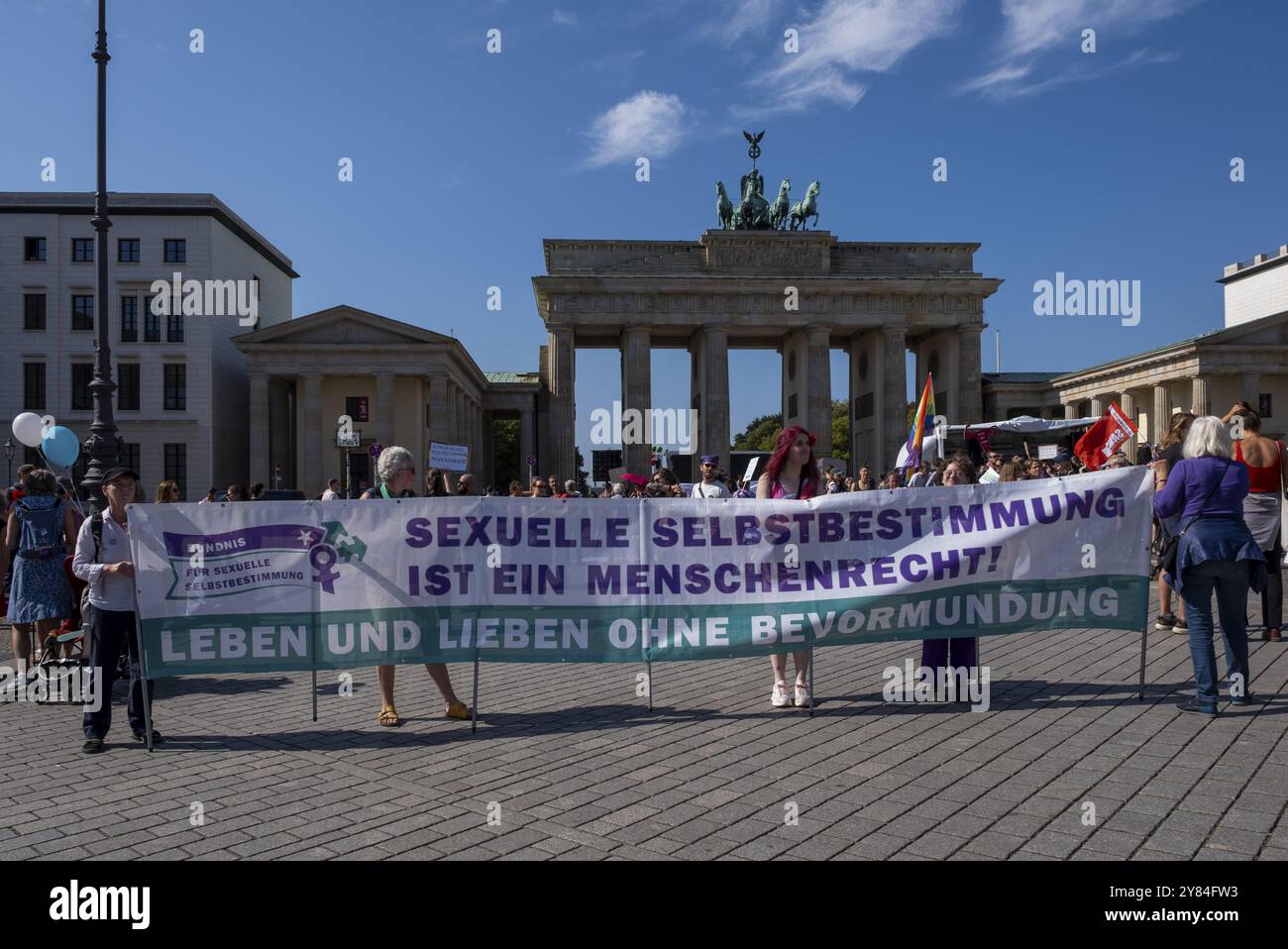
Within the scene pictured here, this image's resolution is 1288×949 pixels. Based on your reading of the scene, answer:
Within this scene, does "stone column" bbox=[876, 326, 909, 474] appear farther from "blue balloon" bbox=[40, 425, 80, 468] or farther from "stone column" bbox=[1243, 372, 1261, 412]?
"blue balloon" bbox=[40, 425, 80, 468]

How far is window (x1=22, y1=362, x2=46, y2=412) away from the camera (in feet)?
164

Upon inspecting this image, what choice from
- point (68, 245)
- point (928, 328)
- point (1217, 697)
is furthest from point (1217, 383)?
point (68, 245)

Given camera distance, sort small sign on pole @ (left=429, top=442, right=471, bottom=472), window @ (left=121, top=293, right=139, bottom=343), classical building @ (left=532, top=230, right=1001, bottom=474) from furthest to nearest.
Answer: classical building @ (left=532, top=230, right=1001, bottom=474) → window @ (left=121, top=293, right=139, bottom=343) → small sign on pole @ (left=429, top=442, right=471, bottom=472)

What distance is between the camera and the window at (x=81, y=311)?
50.3m

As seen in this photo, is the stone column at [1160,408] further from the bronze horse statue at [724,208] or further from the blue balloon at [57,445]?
the blue balloon at [57,445]

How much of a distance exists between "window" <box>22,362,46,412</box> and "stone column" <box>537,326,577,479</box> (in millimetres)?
28296

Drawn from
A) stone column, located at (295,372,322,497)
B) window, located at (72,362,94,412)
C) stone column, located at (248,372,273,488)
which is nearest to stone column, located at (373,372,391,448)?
stone column, located at (295,372,322,497)

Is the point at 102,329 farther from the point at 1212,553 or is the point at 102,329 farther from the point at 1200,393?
the point at 1200,393

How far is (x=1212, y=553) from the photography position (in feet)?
20.8

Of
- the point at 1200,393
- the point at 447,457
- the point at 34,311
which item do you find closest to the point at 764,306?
the point at 1200,393

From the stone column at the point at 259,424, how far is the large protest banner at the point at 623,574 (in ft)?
154

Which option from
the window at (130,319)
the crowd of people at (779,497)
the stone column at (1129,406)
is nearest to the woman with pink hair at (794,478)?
the crowd of people at (779,497)

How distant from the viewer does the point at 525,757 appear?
5.70 m

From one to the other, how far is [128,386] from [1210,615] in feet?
180
